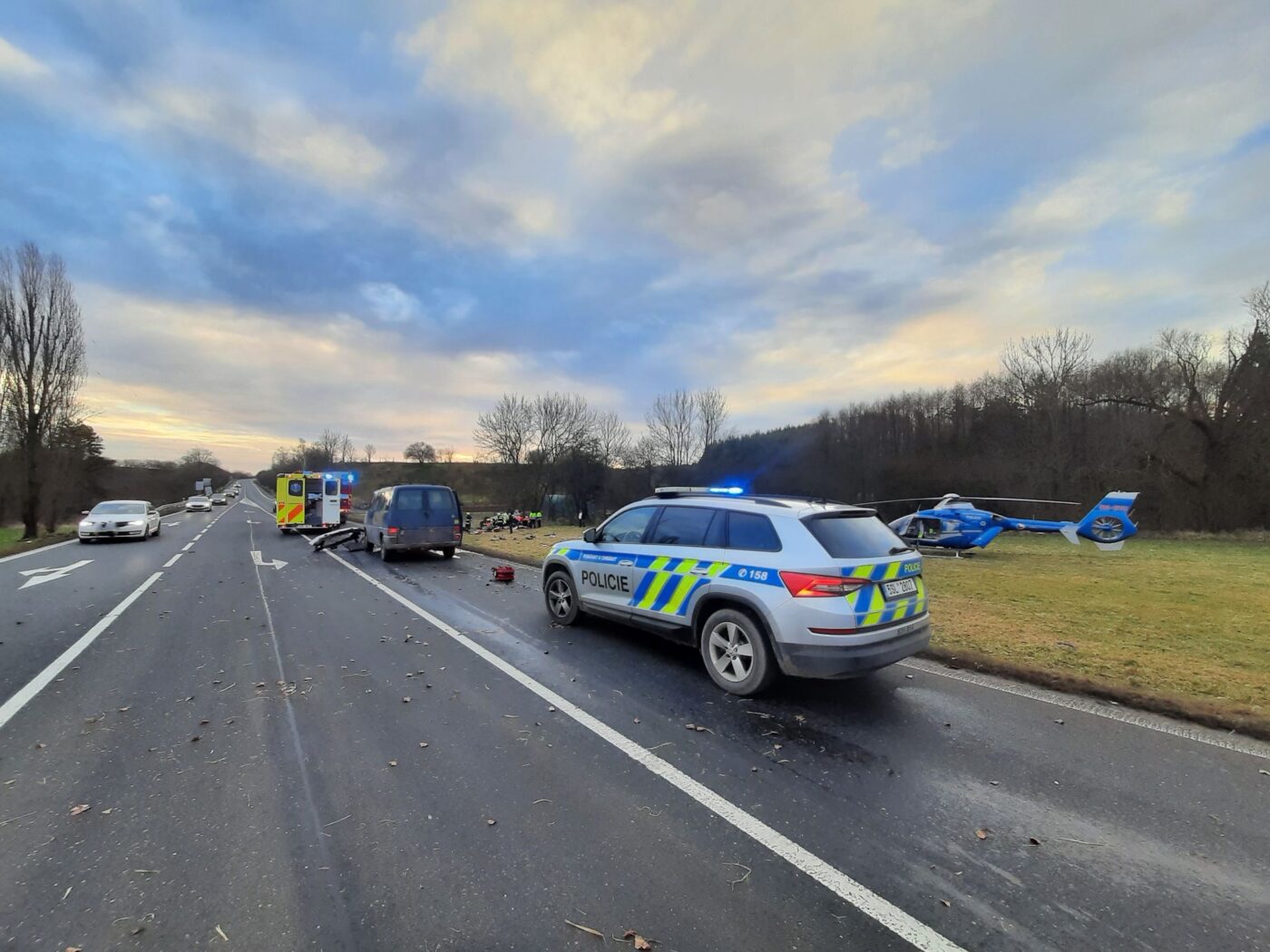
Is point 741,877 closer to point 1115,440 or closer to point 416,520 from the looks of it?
point 416,520

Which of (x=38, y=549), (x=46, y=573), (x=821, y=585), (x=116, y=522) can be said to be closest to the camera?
(x=821, y=585)

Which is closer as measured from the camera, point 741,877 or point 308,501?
point 741,877

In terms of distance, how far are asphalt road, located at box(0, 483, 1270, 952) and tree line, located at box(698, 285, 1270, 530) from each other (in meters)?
31.9

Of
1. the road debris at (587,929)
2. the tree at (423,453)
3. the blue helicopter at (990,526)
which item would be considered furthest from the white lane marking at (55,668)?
the tree at (423,453)

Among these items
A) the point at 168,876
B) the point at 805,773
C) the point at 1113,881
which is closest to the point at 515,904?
the point at 168,876

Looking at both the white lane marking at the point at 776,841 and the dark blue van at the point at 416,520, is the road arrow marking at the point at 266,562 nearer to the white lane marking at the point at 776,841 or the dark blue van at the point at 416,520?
the dark blue van at the point at 416,520

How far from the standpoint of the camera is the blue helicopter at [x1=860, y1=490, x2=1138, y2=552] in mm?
15125

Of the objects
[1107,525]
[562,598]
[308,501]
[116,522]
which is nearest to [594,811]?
[562,598]

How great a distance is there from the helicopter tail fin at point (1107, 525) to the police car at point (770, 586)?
14.1m

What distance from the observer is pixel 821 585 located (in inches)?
171

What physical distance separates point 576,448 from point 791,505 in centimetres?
5109

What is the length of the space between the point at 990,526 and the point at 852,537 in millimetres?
14127

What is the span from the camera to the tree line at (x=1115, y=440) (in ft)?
91.4

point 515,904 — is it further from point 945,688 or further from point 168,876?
point 945,688
